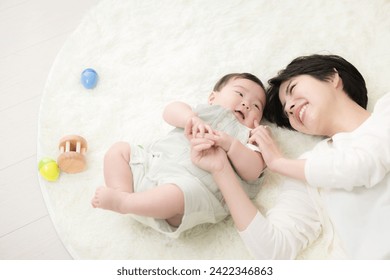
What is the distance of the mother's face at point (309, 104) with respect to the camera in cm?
123

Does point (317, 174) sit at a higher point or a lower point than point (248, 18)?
lower

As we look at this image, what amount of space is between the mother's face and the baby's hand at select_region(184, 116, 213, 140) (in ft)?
0.87

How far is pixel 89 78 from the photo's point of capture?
1481 mm

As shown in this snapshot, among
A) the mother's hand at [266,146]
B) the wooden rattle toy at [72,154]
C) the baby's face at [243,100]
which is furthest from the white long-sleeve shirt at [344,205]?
the wooden rattle toy at [72,154]

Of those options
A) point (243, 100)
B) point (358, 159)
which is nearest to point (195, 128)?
point (243, 100)

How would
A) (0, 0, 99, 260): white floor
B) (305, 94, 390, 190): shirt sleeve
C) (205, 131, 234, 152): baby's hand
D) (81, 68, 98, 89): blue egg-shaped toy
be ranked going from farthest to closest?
(81, 68, 98, 89): blue egg-shaped toy < (0, 0, 99, 260): white floor < (205, 131, 234, 152): baby's hand < (305, 94, 390, 190): shirt sleeve

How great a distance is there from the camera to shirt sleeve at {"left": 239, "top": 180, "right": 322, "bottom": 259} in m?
1.13

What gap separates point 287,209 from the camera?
1.20 meters

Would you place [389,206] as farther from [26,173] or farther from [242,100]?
Answer: [26,173]

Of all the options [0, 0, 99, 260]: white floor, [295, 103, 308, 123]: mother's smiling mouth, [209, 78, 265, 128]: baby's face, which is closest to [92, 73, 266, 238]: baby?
[209, 78, 265, 128]: baby's face

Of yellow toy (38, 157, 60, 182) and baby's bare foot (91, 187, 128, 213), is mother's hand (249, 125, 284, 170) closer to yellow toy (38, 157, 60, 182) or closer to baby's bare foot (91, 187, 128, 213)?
baby's bare foot (91, 187, 128, 213)

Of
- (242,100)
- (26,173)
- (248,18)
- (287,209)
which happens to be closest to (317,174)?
(287,209)

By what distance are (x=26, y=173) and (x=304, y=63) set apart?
928mm

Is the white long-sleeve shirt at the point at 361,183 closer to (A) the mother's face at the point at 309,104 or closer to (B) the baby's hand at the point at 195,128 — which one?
(A) the mother's face at the point at 309,104
